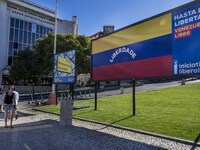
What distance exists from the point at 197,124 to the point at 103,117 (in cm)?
472

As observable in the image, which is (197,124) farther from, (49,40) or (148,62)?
(49,40)

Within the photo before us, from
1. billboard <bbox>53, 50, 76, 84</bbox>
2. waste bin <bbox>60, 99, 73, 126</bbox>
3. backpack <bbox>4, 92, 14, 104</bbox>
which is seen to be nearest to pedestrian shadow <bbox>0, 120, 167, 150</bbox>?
waste bin <bbox>60, 99, 73, 126</bbox>

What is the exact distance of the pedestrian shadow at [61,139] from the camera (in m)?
8.67

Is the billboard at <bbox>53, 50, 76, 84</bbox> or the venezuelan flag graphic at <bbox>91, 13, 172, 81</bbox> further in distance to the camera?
the billboard at <bbox>53, 50, 76, 84</bbox>

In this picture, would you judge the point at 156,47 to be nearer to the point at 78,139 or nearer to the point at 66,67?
the point at 78,139

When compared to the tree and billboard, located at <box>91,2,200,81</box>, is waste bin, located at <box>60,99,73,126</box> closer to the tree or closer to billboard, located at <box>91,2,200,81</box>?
billboard, located at <box>91,2,200,81</box>

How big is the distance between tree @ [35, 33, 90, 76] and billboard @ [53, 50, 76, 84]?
21.4m

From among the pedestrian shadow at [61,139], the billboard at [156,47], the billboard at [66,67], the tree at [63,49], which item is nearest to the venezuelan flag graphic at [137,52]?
the billboard at [156,47]

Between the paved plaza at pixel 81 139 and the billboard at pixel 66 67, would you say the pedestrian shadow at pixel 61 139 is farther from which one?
Answer: the billboard at pixel 66 67

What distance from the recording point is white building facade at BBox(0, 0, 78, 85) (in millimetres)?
52906

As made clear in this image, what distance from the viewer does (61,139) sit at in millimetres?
9812

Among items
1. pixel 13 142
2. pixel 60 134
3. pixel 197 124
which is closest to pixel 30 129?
pixel 60 134

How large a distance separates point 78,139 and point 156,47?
16.0 ft

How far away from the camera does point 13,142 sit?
30.1 ft
